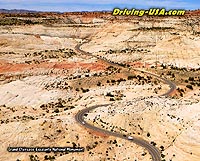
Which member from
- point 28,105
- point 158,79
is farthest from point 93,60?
point 28,105

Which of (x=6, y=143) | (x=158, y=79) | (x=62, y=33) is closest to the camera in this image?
(x=6, y=143)

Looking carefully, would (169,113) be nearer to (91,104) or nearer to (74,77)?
(91,104)

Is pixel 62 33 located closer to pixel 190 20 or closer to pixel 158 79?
pixel 190 20

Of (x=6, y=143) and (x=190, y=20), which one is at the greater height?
(x=190, y=20)

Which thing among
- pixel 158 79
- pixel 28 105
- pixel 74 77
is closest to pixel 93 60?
pixel 74 77

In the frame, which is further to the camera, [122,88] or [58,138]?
[122,88]

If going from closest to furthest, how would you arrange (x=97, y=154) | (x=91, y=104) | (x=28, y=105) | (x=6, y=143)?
1. (x=97, y=154)
2. (x=6, y=143)
3. (x=91, y=104)
4. (x=28, y=105)
